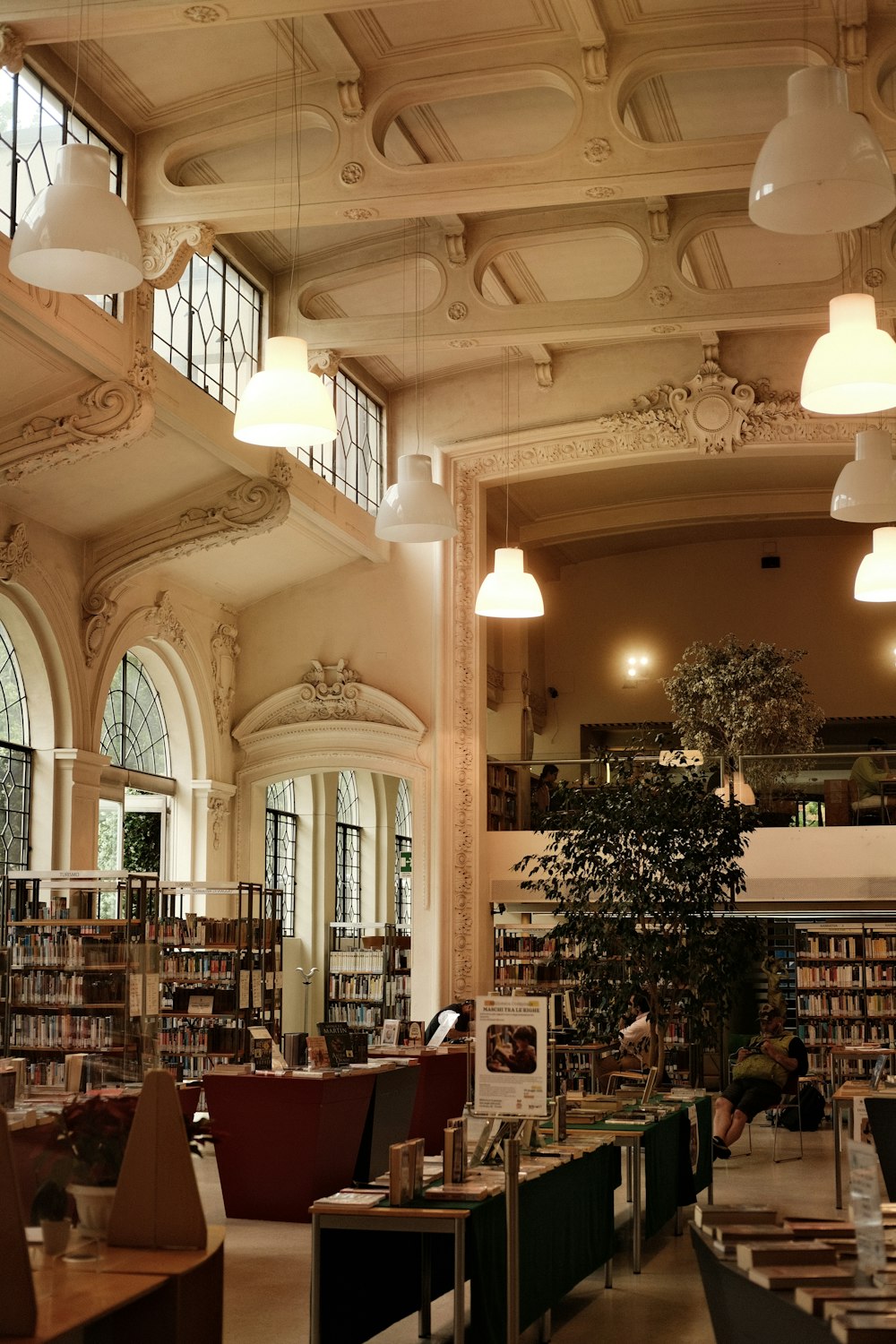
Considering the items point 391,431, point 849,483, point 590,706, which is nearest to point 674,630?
point 590,706

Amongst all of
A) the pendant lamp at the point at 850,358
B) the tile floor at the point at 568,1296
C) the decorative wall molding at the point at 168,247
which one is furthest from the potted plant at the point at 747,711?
the pendant lamp at the point at 850,358

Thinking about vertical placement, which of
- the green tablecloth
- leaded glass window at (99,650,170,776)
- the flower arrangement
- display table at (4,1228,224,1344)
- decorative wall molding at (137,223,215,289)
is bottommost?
the green tablecloth

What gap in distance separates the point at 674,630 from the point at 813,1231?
675 inches

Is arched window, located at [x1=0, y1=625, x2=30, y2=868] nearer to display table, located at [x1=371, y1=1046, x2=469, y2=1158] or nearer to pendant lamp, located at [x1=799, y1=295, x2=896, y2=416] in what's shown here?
display table, located at [x1=371, y1=1046, x2=469, y2=1158]

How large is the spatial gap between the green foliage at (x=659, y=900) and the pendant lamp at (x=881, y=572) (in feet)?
5.58

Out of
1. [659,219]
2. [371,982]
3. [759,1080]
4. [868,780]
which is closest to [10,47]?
[659,219]

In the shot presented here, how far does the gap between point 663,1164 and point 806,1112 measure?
638 cm

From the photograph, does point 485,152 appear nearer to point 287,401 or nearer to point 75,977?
point 287,401

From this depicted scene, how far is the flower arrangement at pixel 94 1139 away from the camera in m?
3.80

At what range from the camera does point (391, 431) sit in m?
16.3

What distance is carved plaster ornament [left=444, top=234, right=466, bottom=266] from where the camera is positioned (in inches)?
496

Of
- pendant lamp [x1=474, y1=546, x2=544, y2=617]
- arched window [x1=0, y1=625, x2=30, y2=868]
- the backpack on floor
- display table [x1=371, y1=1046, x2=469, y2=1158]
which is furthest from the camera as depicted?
the backpack on floor

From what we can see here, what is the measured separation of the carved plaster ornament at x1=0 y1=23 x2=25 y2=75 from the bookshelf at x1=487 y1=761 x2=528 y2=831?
8.95 metres

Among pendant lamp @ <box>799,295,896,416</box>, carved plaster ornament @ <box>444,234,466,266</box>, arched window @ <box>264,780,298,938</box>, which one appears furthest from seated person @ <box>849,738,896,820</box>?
pendant lamp @ <box>799,295,896,416</box>
